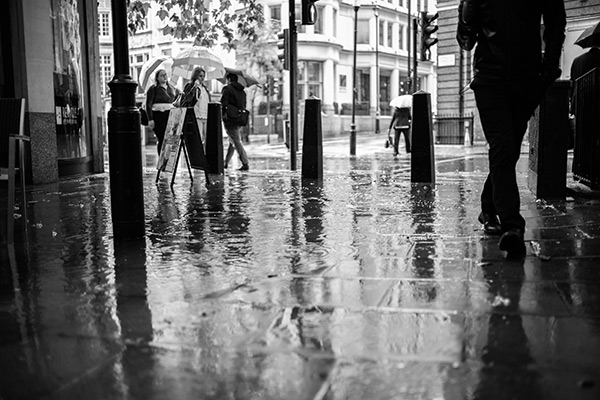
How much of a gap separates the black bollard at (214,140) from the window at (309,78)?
129ft

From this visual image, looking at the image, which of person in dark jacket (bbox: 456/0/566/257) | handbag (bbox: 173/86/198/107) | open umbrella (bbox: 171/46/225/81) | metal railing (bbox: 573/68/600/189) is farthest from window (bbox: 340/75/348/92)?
person in dark jacket (bbox: 456/0/566/257)

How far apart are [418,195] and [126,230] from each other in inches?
163

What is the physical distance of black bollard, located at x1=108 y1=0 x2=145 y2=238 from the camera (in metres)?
5.26

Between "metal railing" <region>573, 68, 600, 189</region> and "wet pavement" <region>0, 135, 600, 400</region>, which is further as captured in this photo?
"metal railing" <region>573, 68, 600, 189</region>

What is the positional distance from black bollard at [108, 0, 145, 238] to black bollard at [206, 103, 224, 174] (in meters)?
7.53

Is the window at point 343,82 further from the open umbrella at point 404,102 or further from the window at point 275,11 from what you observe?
the open umbrella at point 404,102

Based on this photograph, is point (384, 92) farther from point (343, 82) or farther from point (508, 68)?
point (508, 68)

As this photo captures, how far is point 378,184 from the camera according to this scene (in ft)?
33.4

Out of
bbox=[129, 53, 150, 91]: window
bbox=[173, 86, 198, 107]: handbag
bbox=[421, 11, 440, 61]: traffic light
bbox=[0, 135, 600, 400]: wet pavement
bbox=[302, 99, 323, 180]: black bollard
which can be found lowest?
bbox=[0, 135, 600, 400]: wet pavement

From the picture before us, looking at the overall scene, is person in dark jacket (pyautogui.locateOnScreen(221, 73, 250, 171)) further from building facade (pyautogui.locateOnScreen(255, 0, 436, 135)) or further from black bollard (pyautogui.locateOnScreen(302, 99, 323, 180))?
building facade (pyautogui.locateOnScreen(255, 0, 436, 135))

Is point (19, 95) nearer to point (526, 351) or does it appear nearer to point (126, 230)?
point (126, 230)

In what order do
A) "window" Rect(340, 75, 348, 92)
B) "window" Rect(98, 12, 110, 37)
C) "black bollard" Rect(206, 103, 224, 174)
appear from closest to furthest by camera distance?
"black bollard" Rect(206, 103, 224, 174) → "window" Rect(98, 12, 110, 37) → "window" Rect(340, 75, 348, 92)

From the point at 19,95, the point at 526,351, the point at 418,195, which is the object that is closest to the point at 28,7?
the point at 19,95

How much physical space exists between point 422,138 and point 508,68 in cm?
554
